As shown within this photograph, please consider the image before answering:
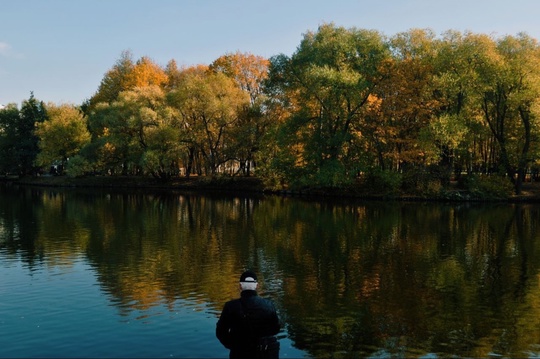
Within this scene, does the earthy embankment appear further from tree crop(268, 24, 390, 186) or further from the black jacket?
the black jacket

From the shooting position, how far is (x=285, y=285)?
826 inches

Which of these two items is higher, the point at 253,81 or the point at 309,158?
the point at 253,81

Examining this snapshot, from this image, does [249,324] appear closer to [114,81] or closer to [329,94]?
[329,94]

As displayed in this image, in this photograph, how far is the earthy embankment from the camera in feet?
217

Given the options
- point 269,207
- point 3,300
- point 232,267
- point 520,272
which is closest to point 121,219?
point 269,207

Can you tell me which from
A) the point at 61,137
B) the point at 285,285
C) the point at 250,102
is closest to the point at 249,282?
the point at 285,285

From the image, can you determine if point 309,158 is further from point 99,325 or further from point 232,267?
point 99,325

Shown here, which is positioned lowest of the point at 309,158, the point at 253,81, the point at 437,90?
the point at 309,158

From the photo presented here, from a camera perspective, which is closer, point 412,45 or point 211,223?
point 211,223

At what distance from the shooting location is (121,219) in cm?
4372

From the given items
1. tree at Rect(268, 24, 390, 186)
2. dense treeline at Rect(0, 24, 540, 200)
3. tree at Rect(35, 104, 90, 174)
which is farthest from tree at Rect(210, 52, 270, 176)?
tree at Rect(35, 104, 90, 174)

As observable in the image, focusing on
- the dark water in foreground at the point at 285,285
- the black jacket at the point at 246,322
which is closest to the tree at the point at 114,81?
the dark water in foreground at the point at 285,285

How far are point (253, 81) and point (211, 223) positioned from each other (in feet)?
174

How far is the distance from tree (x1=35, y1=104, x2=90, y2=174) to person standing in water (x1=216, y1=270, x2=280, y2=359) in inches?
3774
